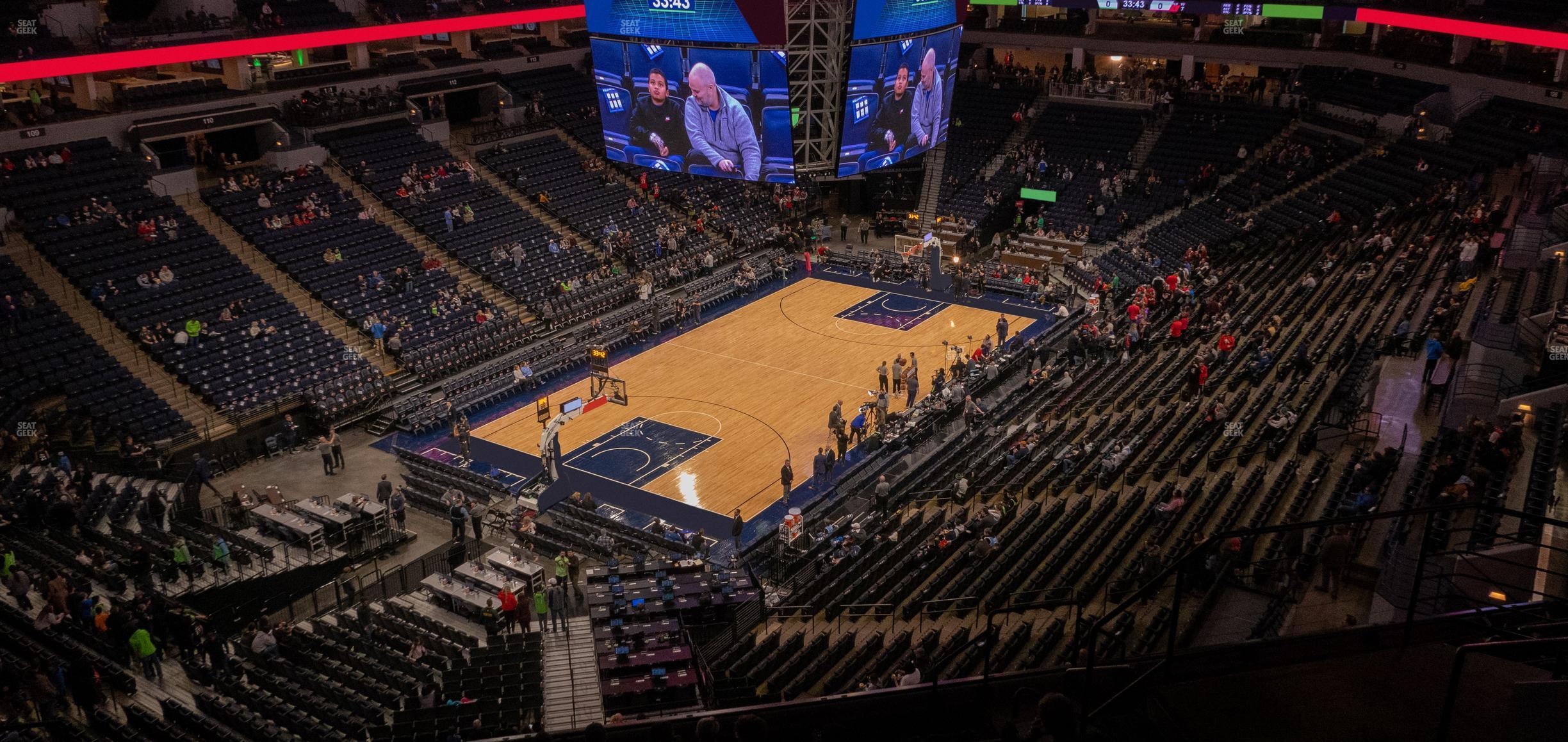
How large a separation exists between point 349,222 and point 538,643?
21726 mm

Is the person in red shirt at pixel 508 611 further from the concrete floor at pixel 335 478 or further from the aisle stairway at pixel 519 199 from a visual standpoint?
the aisle stairway at pixel 519 199

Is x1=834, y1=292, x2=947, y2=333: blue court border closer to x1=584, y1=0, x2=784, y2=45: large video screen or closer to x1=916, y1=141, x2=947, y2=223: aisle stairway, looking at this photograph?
x1=916, y1=141, x2=947, y2=223: aisle stairway

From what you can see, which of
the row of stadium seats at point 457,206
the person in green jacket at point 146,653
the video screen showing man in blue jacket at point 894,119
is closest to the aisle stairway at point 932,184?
the row of stadium seats at point 457,206

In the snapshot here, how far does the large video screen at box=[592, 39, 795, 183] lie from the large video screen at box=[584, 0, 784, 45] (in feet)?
1.01

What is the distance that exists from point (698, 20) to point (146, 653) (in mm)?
15614

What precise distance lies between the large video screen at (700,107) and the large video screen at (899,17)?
5.71 ft

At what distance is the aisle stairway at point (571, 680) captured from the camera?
17.2 meters

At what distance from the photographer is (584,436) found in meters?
29.6

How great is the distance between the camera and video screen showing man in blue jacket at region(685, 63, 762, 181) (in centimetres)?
2519

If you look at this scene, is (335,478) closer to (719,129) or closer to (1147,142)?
(719,129)

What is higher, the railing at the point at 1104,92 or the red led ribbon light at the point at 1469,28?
the red led ribbon light at the point at 1469,28

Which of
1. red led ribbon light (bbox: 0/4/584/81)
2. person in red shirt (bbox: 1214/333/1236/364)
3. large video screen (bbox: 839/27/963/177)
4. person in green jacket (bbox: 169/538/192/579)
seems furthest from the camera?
red led ribbon light (bbox: 0/4/584/81)

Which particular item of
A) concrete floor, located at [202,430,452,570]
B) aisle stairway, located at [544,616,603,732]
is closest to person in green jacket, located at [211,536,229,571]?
concrete floor, located at [202,430,452,570]

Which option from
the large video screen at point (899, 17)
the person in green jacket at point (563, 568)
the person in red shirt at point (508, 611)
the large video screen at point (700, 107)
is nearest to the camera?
the person in red shirt at point (508, 611)
